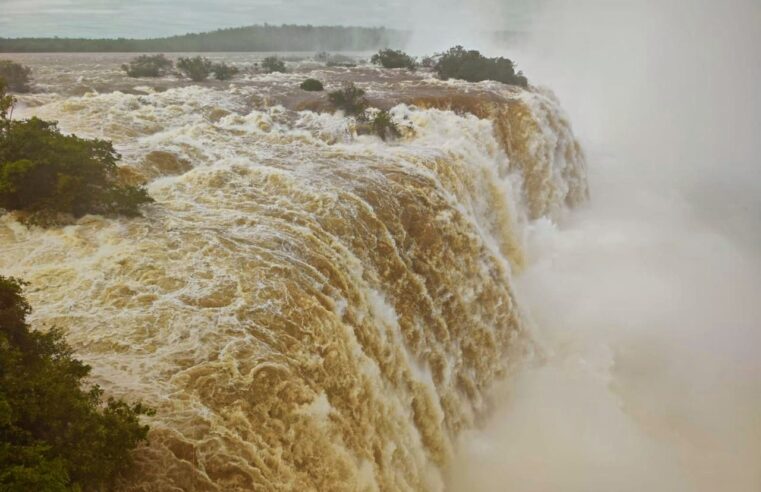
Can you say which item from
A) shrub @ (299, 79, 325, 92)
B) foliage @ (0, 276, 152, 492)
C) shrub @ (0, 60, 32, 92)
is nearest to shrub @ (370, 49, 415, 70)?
shrub @ (299, 79, 325, 92)

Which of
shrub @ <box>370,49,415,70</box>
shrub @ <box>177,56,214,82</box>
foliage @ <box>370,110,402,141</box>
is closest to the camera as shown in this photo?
foliage @ <box>370,110,402,141</box>

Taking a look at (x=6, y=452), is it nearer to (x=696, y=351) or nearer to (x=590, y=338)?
(x=590, y=338)

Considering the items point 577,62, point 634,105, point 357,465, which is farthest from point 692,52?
point 357,465

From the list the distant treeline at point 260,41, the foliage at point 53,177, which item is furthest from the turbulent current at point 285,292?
the distant treeline at point 260,41

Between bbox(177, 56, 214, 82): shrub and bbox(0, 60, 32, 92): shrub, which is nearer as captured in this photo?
bbox(0, 60, 32, 92): shrub

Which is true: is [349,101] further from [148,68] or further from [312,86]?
[148,68]

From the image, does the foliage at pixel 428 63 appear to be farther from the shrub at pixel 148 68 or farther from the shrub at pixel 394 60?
the shrub at pixel 148 68

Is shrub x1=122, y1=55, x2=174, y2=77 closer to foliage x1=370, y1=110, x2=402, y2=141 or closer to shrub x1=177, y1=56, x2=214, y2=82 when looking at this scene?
shrub x1=177, y1=56, x2=214, y2=82
